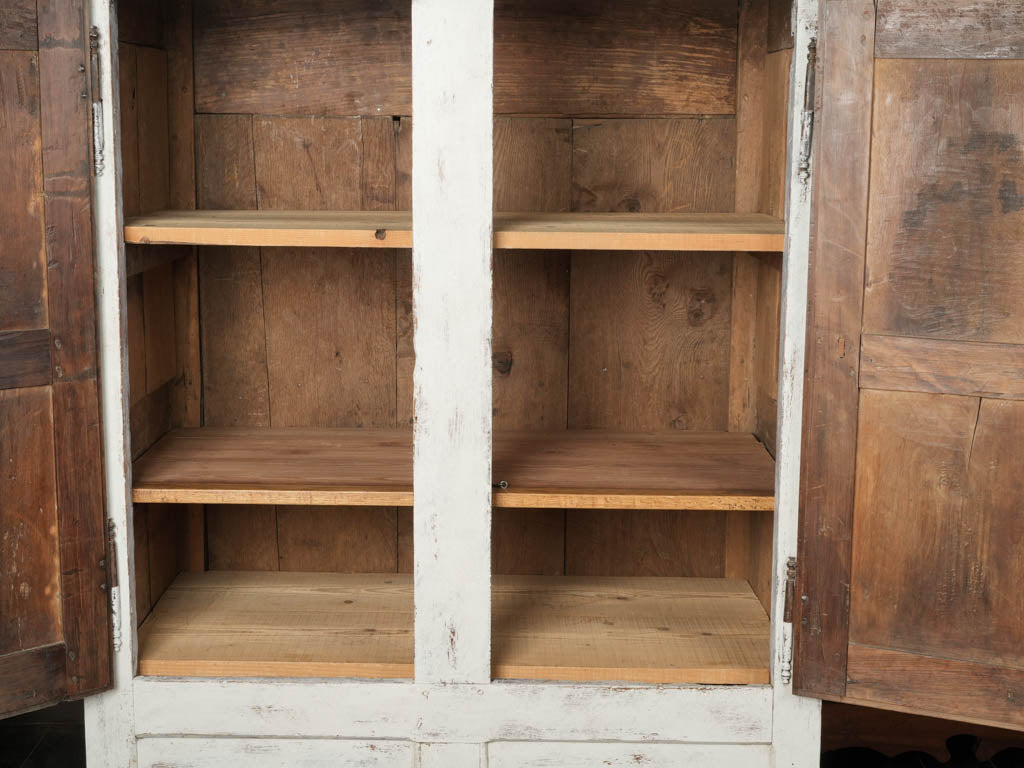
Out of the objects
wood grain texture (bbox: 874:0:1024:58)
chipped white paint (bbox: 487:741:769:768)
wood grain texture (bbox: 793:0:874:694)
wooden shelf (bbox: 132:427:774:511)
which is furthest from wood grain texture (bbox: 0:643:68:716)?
wood grain texture (bbox: 874:0:1024:58)

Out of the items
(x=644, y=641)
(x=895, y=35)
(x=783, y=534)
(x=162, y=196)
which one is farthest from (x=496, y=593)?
(x=895, y=35)

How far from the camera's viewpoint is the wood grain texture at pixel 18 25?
2.03 meters

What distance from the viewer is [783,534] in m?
2.19

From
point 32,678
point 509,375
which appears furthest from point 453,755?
point 509,375

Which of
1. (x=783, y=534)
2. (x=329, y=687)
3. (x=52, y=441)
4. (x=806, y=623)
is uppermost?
(x=52, y=441)

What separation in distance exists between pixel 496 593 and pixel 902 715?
43.9 inches

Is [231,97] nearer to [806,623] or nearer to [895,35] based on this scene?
[895,35]

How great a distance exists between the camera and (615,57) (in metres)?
2.71

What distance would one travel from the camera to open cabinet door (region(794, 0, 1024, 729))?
1969mm

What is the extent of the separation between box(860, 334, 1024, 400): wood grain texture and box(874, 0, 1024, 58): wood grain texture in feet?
1.57

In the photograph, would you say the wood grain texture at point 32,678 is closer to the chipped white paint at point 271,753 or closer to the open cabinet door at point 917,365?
the chipped white paint at point 271,753

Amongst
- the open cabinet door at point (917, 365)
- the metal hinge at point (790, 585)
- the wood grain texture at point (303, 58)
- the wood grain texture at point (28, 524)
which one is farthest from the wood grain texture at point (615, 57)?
the wood grain texture at point (28, 524)

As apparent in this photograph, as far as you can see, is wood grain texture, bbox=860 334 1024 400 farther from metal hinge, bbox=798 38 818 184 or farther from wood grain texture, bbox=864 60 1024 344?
metal hinge, bbox=798 38 818 184

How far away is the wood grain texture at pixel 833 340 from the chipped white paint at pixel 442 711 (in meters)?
0.23
